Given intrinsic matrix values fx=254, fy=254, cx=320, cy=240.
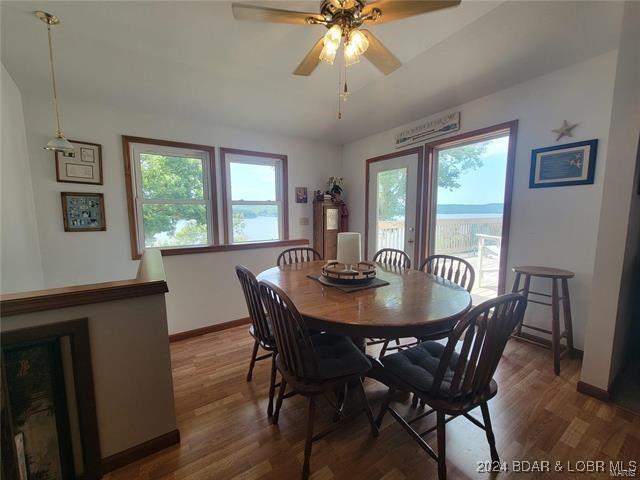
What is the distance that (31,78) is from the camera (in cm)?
202

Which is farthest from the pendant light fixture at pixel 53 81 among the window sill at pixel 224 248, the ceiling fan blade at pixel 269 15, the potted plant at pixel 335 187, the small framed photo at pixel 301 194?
the potted plant at pixel 335 187

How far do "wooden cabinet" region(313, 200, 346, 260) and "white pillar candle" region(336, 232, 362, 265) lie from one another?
219cm

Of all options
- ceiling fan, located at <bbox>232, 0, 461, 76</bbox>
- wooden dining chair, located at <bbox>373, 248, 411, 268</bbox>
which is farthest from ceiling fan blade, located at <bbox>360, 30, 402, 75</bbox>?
wooden dining chair, located at <bbox>373, 248, 411, 268</bbox>

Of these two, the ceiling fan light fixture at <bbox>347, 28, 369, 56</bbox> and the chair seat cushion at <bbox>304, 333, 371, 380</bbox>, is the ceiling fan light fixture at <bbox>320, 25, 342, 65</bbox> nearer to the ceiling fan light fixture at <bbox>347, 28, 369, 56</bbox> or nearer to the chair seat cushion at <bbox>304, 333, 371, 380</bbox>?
the ceiling fan light fixture at <bbox>347, 28, 369, 56</bbox>

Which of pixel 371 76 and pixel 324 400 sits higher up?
pixel 371 76

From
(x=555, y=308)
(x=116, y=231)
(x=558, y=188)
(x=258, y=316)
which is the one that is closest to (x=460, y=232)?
(x=558, y=188)

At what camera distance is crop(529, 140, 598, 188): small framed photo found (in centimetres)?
200

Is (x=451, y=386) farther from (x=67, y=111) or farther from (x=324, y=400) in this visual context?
(x=67, y=111)

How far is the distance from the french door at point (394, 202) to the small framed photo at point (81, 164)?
10.5 ft

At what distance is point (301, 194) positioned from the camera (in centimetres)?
377

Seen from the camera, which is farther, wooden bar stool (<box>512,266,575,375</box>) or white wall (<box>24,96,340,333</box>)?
white wall (<box>24,96,340,333</box>)

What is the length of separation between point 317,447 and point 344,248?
43.5 inches

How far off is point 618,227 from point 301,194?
3111 millimetres

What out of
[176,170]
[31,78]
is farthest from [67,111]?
[176,170]
